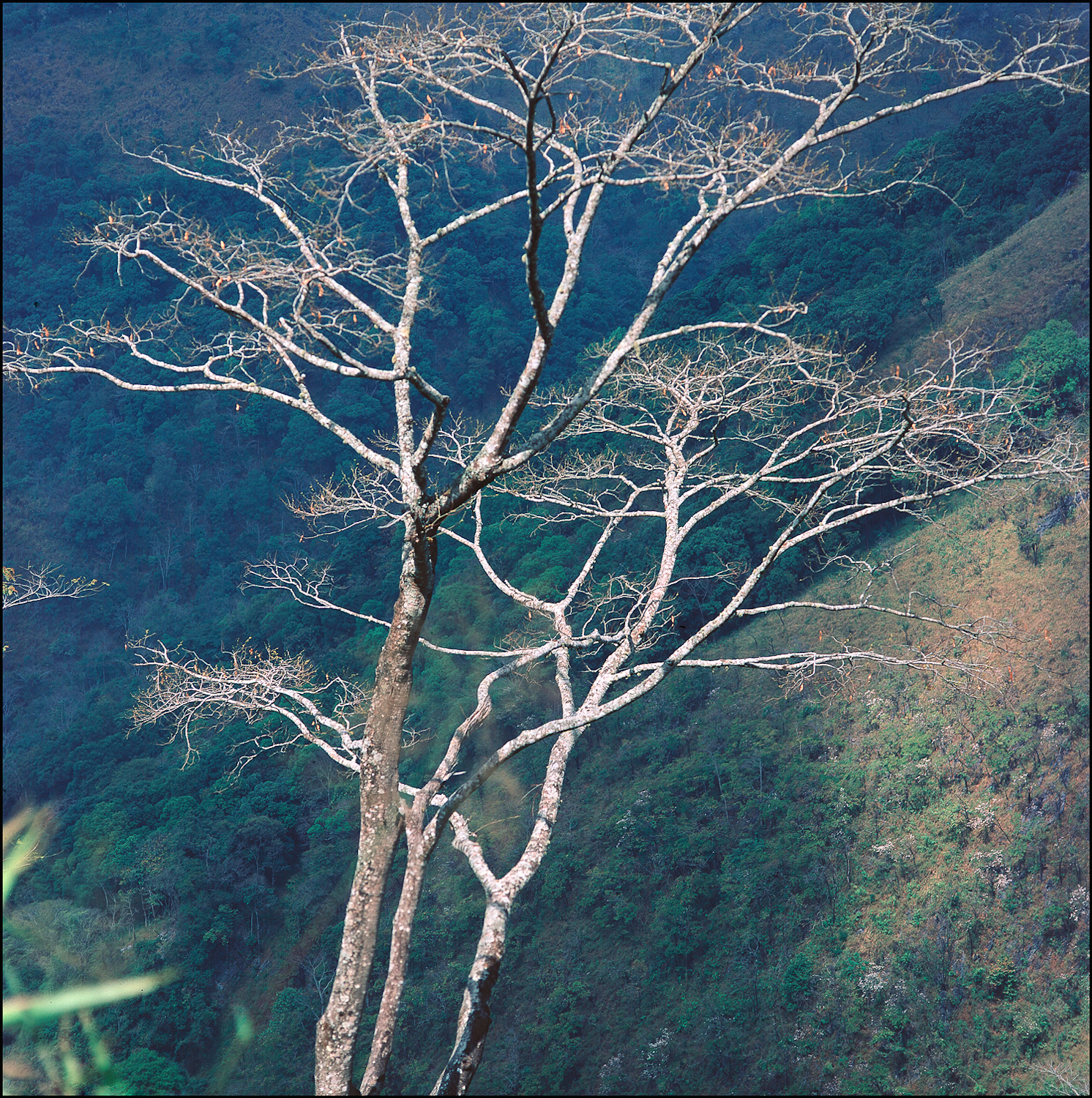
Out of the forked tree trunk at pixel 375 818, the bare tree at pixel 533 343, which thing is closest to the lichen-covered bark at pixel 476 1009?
the bare tree at pixel 533 343

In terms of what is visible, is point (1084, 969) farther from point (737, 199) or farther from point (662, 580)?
point (737, 199)

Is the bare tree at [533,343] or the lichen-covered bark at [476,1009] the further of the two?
the bare tree at [533,343]

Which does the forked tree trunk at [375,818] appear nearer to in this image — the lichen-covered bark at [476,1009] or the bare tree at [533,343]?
the bare tree at [533,343]

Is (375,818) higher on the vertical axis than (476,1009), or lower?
higher

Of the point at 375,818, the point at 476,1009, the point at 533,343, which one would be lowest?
the point at 476,1009

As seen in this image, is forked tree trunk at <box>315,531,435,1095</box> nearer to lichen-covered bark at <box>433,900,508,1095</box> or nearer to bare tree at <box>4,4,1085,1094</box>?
bare tree at <box>4,4,1085,1094</box>

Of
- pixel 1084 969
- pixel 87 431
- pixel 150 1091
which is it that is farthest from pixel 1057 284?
pixel 87 431

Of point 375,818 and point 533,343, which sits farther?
point 533,343

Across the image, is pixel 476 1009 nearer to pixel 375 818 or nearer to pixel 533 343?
pixel 375 818

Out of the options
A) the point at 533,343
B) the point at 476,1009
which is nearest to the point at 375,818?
the point at 476,1009
